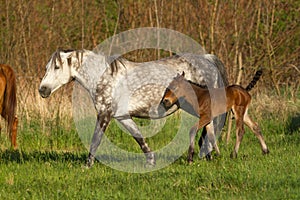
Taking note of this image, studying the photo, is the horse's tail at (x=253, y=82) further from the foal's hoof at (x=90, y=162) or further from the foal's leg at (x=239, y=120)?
the foal's hoof at (x=90, y=162)

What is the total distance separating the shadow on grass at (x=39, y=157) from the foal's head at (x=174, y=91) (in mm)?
1696

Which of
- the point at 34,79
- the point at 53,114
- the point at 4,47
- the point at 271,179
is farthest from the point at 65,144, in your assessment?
the point at 271,179

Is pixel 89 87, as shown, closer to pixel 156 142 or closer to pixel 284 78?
pixel 156 142

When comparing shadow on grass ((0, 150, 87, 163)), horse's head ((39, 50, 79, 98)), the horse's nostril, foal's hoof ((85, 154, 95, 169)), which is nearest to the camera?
the horse's nostril

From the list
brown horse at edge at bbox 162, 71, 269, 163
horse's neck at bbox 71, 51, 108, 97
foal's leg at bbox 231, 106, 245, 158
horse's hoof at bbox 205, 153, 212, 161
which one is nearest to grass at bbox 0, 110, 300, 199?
horse's hoof at bbox 205, 153, 212, 161

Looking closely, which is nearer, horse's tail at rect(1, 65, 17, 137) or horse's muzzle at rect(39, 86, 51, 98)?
horse's muzzle at rect(39, 86, 51, 98)

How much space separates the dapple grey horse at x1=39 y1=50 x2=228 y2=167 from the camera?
958 cm

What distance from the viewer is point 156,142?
12.4 meters

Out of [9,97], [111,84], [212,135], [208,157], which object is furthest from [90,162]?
[9,97]

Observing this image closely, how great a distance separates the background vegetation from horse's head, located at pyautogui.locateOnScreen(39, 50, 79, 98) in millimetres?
1068

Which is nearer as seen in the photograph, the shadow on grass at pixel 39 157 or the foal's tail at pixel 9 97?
the shadow on grass at pixel 39 157

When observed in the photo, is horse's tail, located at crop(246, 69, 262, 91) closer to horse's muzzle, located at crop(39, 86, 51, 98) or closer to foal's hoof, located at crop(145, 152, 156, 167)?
foal's hoof, located at crop(145, 152, 156, 167)

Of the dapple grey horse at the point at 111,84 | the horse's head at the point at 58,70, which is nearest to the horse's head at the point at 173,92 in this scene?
the dapple grey horse at the point at 111,84

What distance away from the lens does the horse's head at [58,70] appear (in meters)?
9.58
